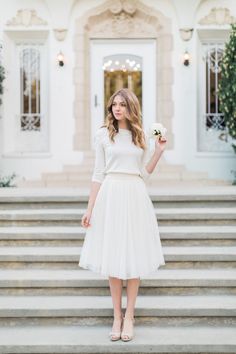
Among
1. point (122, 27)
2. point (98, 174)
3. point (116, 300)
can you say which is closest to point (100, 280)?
point (116, 300)

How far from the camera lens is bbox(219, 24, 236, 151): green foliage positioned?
8.45 meters

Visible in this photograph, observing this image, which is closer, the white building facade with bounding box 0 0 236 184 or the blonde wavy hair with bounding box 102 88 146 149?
the blonde wavy hair with bounding box 102 88 146 149

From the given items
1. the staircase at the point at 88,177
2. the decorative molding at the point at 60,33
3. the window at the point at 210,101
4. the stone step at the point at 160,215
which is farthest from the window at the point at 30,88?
the stone step at the point at 160,215

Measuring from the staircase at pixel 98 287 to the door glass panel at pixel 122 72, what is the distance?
14.0ft

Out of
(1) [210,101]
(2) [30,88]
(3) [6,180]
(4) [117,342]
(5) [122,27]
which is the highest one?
(5) [122,27]

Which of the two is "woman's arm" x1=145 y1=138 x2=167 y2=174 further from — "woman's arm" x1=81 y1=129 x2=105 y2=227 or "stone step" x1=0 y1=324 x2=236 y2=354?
"stone step" x1=0 y1=324 x2=236 y2=354

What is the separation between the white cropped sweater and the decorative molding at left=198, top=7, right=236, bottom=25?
6103 millimetres

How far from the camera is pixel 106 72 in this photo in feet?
31.5

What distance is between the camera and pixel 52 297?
451 cm

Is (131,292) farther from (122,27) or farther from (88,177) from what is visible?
(122,27)

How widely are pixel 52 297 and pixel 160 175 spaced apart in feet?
15.1

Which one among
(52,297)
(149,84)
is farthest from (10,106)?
(52,297)

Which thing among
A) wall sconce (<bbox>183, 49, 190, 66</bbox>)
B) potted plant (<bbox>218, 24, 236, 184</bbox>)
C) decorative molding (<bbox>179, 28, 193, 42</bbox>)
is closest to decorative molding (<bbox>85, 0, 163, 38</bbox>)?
decorative molding (<bbox>179, 28, 193, 42</bbox>)

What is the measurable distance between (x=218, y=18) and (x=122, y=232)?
658cm
